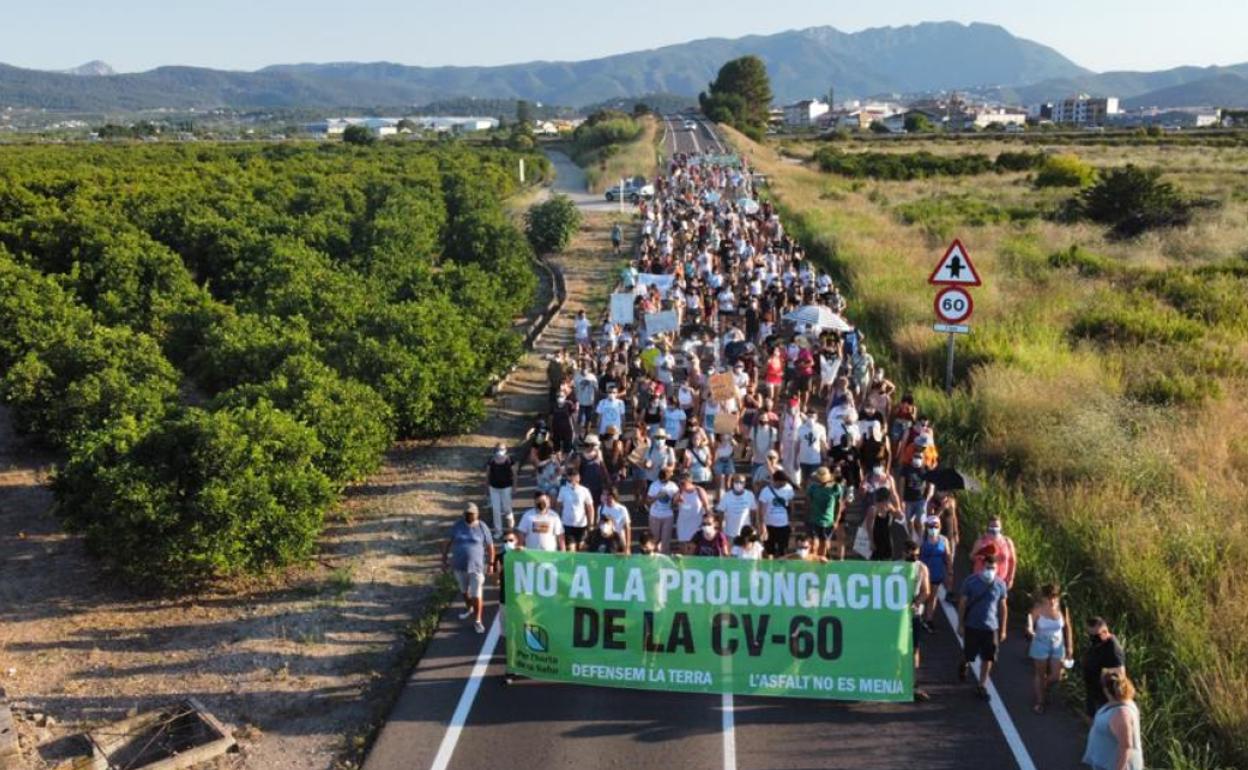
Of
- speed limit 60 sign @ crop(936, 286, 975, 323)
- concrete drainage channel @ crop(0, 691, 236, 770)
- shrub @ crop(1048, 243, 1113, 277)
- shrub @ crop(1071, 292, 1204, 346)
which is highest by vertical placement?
speed limit 60 sign @ crop(936, 286, 975, 323)

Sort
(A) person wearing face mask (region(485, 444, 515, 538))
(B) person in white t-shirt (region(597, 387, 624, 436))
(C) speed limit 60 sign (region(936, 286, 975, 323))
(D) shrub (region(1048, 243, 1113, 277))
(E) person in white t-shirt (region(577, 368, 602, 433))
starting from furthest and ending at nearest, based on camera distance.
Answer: (D) shrub (region(1048, 243, 1113, 277))
(E) person in white t-shirt (region(577, 368, 602, 433))
(B) person in white t-shirt (region(597, 387, 624, 436))
(C) speed limit 60 sign (region(936, 286, 975, 323))
(A) person wearing face mask (region(485, 444, 515, 538))

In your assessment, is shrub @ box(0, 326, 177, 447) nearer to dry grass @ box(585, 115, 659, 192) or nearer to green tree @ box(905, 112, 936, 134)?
→ dry grass @ box(585, 115, 659, 192)

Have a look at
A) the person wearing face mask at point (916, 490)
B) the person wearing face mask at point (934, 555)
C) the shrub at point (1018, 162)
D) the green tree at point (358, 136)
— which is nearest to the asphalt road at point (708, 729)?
the person wearing face mask at point (934, 555)

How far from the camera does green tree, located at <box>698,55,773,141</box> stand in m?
109

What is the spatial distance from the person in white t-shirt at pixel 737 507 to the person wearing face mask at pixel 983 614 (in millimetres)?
2608

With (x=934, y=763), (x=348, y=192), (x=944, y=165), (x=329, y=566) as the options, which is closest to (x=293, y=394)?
(x=329, y=566)

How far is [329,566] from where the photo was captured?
1214cm

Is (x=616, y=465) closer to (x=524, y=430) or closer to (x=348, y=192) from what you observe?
(x=524, y=430)

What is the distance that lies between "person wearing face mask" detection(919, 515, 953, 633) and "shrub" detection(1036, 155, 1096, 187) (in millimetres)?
49256

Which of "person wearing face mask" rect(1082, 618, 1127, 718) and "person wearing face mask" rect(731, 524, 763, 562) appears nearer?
"person wearing face mask" rect(1082, 618, 1127, 718)

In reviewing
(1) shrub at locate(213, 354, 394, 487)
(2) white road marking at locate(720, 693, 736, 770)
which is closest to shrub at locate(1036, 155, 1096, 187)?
(1) shrub at locate(213, 354, 394, 487)

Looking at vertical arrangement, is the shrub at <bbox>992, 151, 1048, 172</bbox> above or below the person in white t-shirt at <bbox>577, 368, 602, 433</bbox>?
above

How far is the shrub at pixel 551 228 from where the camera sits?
123 ft

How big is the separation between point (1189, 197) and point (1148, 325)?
25.6 m
